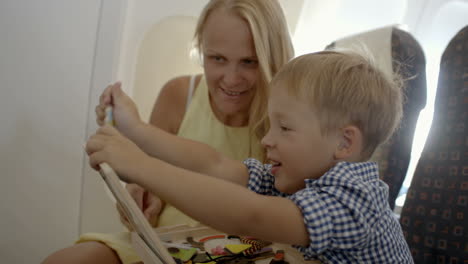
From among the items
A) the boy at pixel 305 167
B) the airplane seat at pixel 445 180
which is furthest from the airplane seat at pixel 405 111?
the boy at pixel 305 167

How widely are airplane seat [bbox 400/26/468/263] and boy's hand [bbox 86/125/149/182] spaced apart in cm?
93

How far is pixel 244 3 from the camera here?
1.28m

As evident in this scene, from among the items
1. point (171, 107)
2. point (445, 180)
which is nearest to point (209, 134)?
point (171, 107)

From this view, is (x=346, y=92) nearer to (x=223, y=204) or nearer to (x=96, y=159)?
(x=223, y=204)

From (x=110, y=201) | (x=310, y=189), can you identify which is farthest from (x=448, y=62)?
(x=110, y=201)

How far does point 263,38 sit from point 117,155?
2.34 feet

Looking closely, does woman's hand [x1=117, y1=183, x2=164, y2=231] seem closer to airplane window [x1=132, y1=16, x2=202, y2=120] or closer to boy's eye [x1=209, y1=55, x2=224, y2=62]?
boy's eye [x1=209, y1=55, x2=224, y2=62]

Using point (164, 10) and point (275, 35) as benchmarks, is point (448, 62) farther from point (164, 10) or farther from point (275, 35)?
A: point (164, 10)

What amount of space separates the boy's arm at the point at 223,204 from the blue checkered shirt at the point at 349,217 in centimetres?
3

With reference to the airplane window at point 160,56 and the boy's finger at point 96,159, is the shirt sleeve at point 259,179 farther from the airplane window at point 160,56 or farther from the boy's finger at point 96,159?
the airplane window at point 160,56

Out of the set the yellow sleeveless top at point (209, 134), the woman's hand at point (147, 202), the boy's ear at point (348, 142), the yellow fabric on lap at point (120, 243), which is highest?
the boy's ear at point (348, 142)

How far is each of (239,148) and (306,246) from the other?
710 millimetres

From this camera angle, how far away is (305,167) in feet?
2.84

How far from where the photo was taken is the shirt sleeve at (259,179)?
40.4 inches
